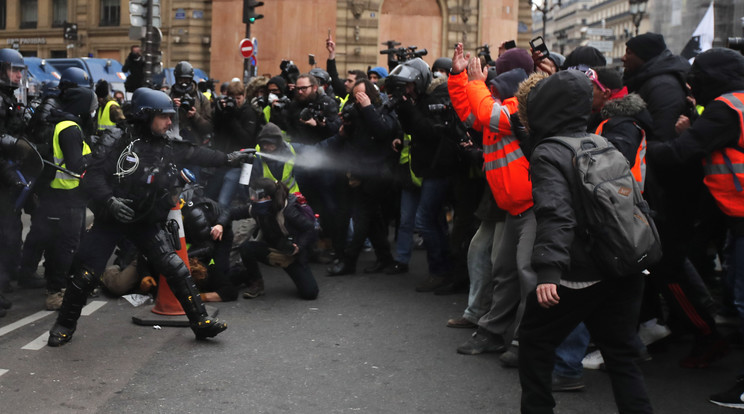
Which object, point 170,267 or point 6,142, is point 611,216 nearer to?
point 170,267

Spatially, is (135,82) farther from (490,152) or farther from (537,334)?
(537,334)

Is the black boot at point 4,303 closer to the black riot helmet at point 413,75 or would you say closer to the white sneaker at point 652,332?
the black riot helmet at point 413,75

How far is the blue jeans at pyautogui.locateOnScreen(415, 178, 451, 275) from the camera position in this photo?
27.8ft

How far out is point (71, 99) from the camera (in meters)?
7.92

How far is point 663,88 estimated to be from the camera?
5961mm

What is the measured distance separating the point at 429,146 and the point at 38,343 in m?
3.85

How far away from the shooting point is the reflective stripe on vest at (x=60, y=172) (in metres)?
7.77

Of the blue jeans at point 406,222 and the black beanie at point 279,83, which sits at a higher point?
the black beanie at point 279,83

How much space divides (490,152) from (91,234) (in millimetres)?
2799

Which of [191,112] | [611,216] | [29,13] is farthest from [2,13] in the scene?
[611,216]

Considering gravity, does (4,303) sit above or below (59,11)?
below

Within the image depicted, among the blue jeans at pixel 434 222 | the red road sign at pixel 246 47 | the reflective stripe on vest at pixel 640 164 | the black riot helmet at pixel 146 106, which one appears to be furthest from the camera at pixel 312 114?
the red road sign at pixel 246 47

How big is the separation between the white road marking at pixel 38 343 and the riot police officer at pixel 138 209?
0.09 m

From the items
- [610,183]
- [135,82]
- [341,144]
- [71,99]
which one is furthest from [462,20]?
[610,183]
